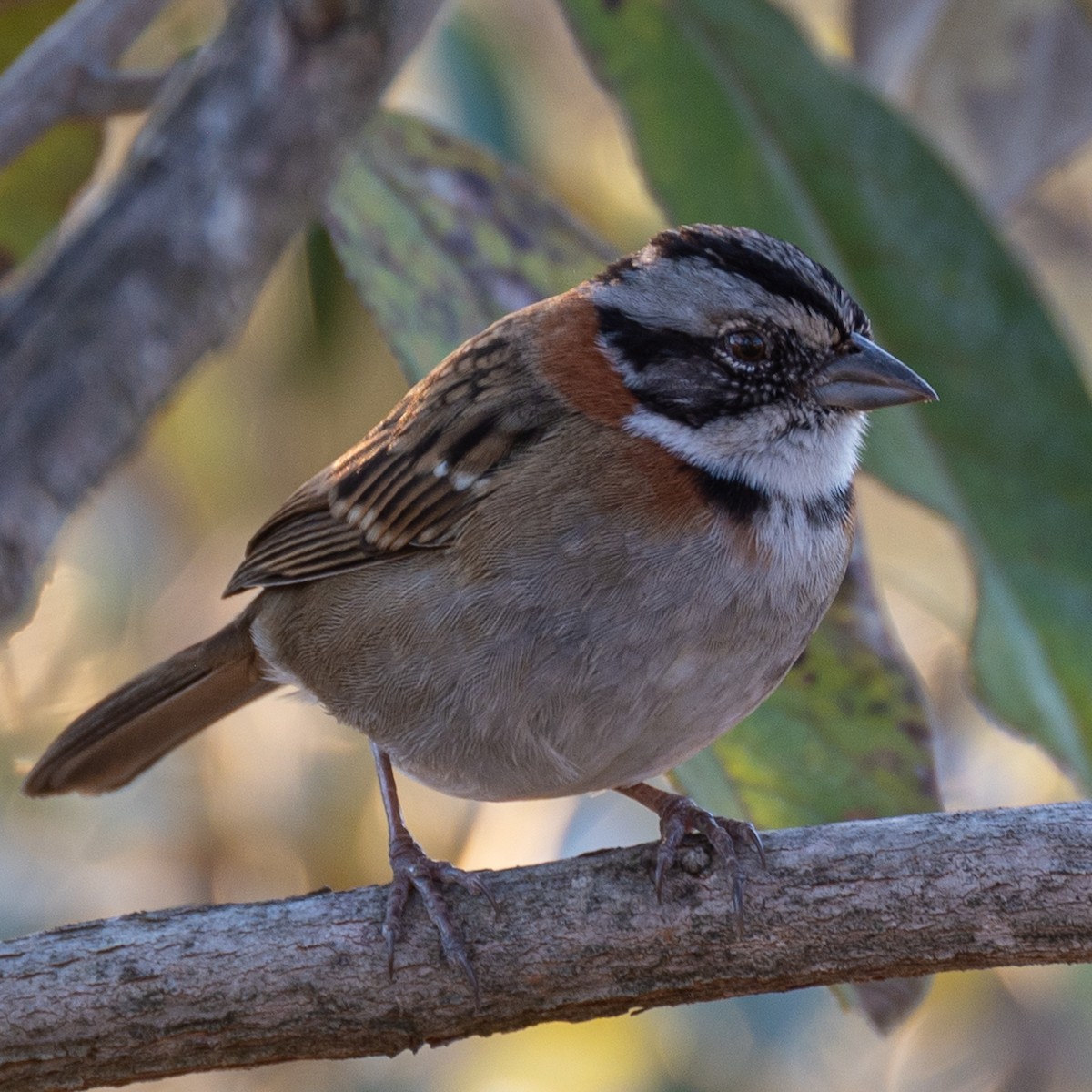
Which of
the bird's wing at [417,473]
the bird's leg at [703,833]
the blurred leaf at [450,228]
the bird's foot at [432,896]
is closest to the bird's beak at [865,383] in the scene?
the bird's wing at [417,473]

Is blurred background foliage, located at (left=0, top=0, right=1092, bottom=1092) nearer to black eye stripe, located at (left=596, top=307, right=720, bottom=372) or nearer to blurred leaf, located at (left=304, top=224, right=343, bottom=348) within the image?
blurred leaf, located at (left=304, top=224, right=343, bottom=348)

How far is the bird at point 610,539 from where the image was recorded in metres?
3.07

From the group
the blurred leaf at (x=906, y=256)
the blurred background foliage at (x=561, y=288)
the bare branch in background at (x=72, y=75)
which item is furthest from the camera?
the blurred leaf at (x=906, y=256)

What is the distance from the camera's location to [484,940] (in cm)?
292

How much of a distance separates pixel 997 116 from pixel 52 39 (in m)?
3.10

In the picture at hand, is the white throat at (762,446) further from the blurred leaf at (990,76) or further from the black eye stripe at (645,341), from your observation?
the blurred leaf at (990,76)

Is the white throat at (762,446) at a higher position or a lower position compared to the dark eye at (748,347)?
lower

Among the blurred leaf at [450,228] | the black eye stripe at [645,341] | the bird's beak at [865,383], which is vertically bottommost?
the bird's beak at [865,383]

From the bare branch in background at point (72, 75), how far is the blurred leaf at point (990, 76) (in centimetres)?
236

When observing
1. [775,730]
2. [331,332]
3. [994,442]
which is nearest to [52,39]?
[331,332]

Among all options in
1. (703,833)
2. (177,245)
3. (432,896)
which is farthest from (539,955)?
(177,245)

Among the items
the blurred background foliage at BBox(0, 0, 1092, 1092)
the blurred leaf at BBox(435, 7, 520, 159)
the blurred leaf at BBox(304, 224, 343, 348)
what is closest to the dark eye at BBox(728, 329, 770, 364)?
the blurred background foliage at BBox(0, 0, 1092, 1092)

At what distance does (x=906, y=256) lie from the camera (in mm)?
4824

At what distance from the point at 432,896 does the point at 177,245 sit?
1.42 m
